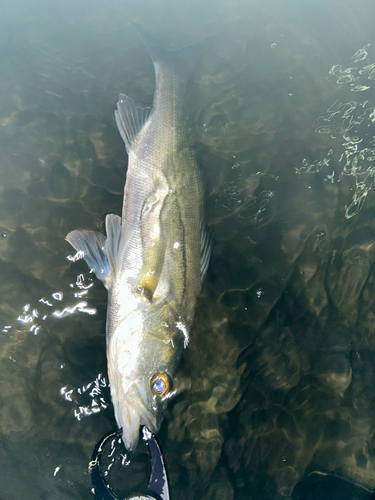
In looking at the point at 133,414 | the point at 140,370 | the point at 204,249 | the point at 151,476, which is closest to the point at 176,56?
the point at 204,249

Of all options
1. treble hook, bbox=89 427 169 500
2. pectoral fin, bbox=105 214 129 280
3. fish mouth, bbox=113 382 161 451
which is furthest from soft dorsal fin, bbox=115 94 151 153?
treble hook, bbox=89 427 169 500

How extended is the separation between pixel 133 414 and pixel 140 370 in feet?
1.12

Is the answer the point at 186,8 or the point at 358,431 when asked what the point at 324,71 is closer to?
the point at 186,8

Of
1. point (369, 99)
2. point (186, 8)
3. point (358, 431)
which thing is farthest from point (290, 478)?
point (186, 8)

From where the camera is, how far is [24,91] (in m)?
4.34

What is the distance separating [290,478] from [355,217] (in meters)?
3.04

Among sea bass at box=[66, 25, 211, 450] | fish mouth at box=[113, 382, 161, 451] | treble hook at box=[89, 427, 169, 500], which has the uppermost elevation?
sea bass at box=[66, 25, 211, 450]

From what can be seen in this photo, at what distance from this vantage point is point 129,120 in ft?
11.5

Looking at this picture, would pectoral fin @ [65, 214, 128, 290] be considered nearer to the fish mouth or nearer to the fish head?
the fish head

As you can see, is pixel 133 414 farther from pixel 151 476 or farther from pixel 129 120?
pixel 129 120

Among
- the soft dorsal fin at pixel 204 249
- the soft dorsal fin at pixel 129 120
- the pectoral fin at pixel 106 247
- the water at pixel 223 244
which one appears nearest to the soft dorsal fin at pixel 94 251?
the pectoral fin at pixel 106 247

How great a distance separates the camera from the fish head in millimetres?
2566

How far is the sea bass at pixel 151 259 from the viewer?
2.65 meters

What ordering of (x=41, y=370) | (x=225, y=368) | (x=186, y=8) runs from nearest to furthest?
(x=41, y=370), (x=225, y=368), (x=186, y=8)
